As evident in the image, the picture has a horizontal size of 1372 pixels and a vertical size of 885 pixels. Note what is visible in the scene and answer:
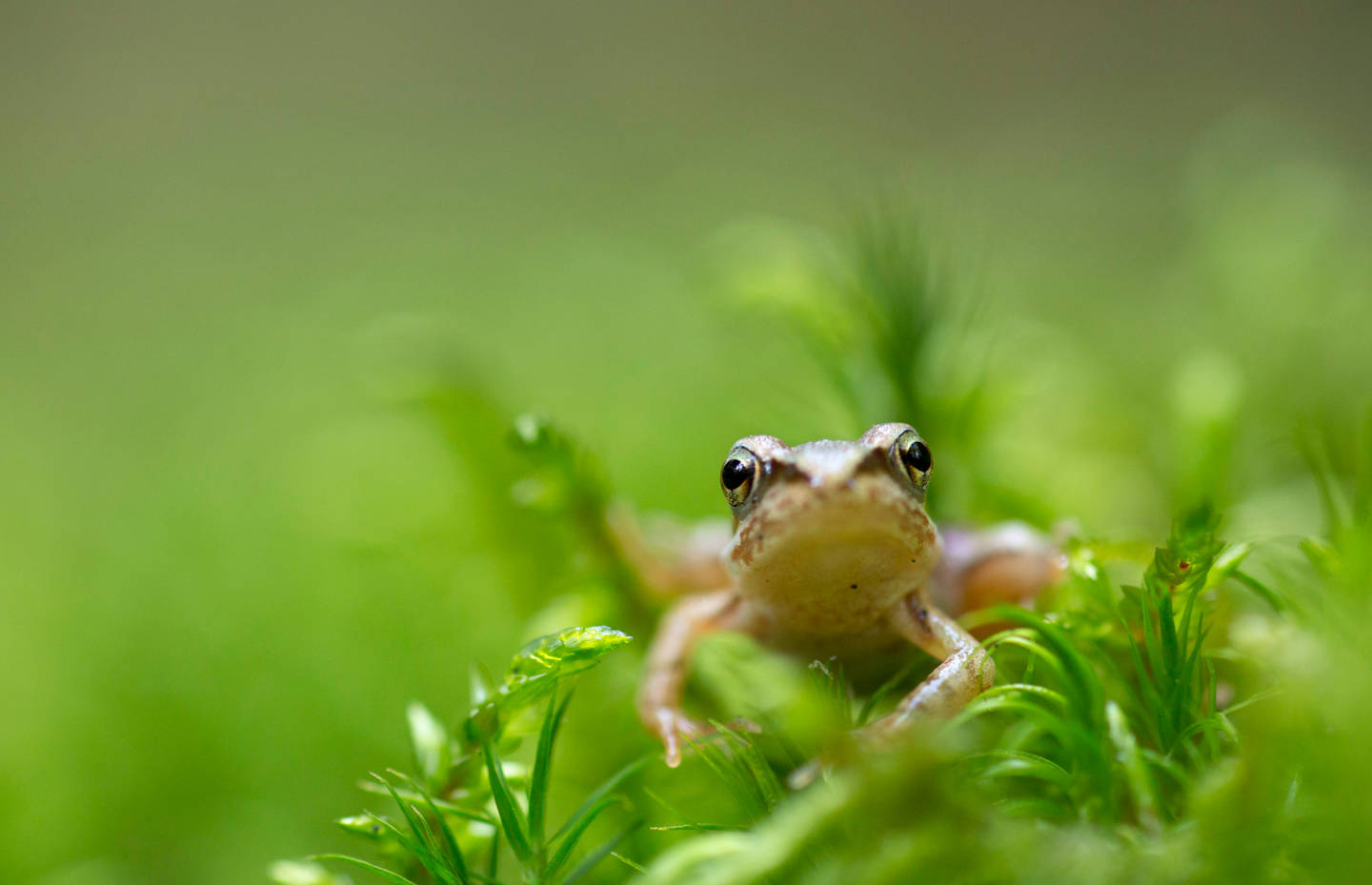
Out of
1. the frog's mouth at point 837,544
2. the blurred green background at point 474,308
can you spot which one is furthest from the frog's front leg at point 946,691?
the blurred green background at point 474,308

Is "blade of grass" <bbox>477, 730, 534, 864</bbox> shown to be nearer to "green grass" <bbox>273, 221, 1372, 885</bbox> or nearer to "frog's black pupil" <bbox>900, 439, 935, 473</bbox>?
"green grass" <bbox>273, 221, 1372, 885</bbox>

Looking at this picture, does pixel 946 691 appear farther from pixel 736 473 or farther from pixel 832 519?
pixel 736 473

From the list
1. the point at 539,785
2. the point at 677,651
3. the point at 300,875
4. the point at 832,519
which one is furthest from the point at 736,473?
the point at 300,875

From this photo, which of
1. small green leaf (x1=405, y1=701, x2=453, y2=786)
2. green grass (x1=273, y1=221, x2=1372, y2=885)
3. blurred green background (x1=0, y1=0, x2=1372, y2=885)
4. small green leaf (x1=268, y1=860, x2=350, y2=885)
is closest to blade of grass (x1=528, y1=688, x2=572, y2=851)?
green grass (x1=273, y1=221, x2=1372, y2=885)

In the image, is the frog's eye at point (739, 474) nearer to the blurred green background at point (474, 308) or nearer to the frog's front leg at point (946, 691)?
the frog's front leg at point (946, 691)

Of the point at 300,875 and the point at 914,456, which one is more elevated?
the point at 914,456
